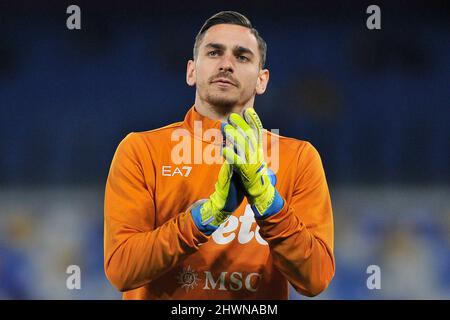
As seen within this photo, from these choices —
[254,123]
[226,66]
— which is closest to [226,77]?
[226,66]

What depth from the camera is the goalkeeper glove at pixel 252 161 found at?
6.11ft

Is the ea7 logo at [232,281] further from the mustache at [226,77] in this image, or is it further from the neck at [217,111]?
the mustache at [226,77]

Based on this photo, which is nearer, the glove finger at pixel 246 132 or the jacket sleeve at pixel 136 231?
the glove finger at pixel 246 132

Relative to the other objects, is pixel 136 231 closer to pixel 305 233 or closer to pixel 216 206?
pixel 216 206

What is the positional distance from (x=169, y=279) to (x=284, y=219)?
0.50 meters

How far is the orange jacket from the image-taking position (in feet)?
6.79

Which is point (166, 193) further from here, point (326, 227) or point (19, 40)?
point (19, 40)

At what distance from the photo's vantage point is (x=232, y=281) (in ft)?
7.25

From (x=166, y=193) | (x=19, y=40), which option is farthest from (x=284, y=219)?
(x=19, y=40)

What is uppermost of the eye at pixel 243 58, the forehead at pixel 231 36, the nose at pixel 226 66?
the forehead at pixel 231 36

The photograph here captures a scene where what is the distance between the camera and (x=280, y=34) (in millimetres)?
2951

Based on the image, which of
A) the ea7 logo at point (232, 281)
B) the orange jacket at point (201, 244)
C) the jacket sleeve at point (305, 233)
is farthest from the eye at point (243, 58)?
the ea7 logo at point (232, 281)

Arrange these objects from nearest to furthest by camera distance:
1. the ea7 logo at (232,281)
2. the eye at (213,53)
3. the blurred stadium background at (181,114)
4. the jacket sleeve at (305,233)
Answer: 1. the jacket sleeve at (305,233)
2. the ea7 logo at (232,281)
3. the eye at (213,53)
4. the blurred stadium background at (181,114)

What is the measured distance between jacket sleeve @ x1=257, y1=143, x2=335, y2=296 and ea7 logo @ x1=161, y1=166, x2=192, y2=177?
14.5 inches
